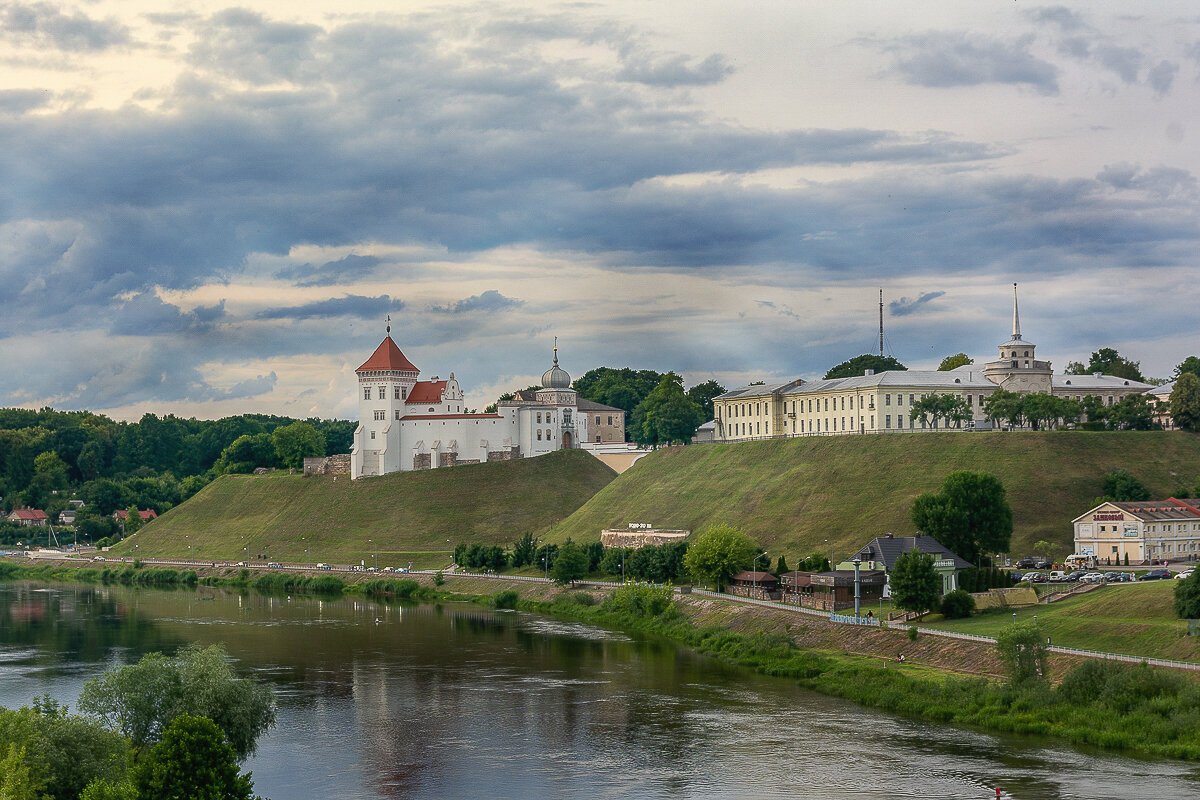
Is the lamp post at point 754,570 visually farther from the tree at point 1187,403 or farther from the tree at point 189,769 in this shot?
the tree at point 189,769

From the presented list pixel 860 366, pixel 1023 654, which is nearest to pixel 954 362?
pixel 860 366

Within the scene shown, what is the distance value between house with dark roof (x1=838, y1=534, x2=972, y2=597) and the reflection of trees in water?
139ft

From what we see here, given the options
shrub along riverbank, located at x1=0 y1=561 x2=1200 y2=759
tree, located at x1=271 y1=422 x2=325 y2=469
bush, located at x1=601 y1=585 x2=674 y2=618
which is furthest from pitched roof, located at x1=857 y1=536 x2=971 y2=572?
tree, located at x1=271 y1=422 x2=325 y2=469

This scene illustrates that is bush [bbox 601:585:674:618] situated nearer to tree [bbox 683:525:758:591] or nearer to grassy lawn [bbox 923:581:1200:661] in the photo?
tree [bbox 683:525:758:591]

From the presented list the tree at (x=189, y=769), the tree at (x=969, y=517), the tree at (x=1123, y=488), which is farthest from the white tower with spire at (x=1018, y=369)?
the tree at (x=189, y=769)

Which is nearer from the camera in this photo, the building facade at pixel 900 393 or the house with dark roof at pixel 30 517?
the building facade at pixel 900 393

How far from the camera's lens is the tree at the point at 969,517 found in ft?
263

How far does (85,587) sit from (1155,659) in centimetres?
10491

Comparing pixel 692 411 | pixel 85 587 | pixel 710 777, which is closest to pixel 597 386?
pixel 692 411

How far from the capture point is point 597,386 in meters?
185

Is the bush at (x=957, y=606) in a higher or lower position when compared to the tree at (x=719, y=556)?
lower

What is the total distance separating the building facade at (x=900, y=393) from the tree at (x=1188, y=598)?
5708 cm

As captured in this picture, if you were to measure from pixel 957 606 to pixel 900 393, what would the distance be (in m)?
52.4

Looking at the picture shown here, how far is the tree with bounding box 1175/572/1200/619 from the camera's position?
186 feet
